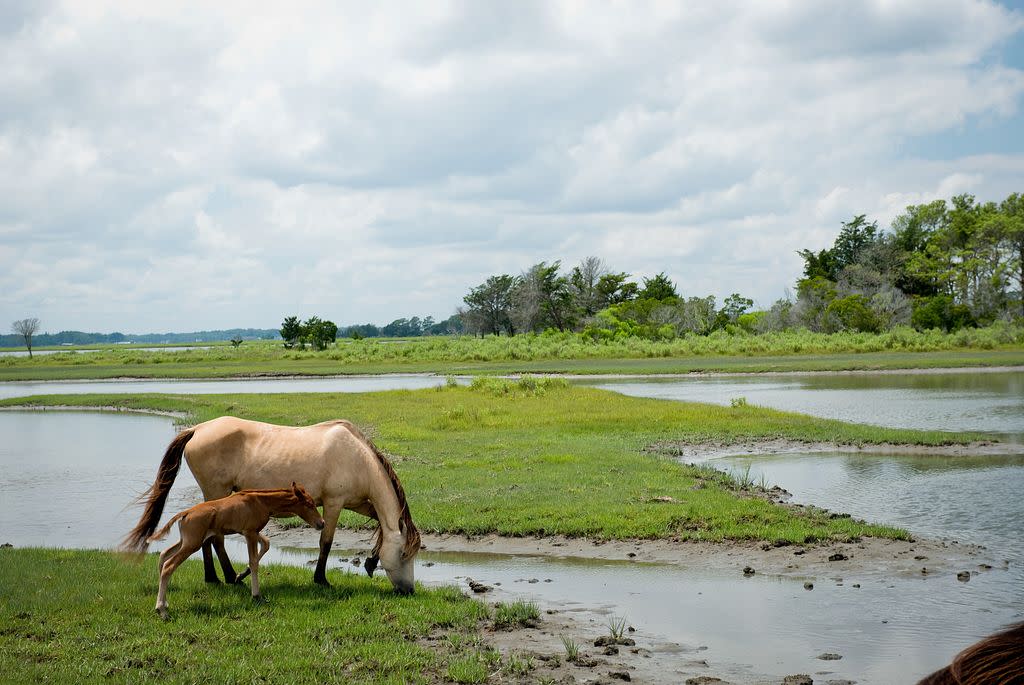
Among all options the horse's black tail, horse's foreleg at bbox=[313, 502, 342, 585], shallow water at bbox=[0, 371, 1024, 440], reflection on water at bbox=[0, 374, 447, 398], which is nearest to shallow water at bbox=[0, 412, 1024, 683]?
horse's foreleg at bbox=[313, 502, 342, 585]

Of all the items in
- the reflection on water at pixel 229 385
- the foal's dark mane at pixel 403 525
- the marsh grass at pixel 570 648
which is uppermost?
the foal's dark mane at pixel 403 525

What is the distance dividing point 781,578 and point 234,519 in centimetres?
678

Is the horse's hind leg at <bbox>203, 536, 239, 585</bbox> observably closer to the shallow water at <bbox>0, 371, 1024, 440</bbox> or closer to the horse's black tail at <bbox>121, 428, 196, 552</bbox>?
the horse's black tail at <bbox>121, 428, 196, 552</bbox>

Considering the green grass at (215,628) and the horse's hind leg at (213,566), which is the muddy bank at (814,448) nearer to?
the green grass at (215,628)

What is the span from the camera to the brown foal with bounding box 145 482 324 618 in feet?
29.3

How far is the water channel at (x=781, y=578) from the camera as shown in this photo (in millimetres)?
8938

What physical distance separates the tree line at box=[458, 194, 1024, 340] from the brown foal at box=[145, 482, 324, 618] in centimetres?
7200

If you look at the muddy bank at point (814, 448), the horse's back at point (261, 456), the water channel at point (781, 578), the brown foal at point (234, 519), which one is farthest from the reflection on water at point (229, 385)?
the brown foal at point (234, 519)

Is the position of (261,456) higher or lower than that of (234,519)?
higher

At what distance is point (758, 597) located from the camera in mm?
10602

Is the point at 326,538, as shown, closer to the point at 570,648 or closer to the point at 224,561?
the point at 224,561

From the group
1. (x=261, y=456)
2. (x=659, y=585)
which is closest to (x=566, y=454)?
(x=659, y=585)

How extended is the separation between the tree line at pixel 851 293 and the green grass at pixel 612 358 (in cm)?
588

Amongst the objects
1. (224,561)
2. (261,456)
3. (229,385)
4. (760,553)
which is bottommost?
(760,553)
